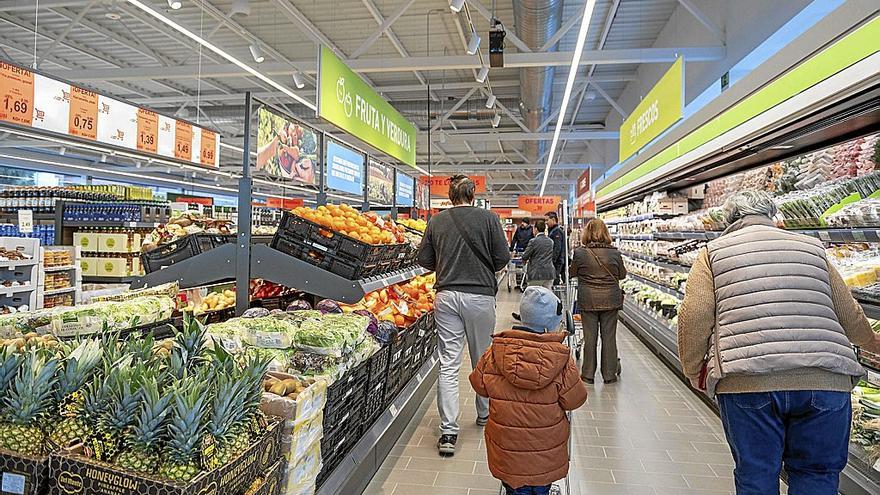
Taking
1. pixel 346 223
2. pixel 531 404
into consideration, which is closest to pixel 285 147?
pixel 346 223

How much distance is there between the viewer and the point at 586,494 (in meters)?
3.25

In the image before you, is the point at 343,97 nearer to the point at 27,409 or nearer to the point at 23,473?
the point at 27,409

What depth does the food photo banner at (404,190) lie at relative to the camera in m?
7.73

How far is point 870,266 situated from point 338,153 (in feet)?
13.8

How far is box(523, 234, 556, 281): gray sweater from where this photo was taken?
9336mm

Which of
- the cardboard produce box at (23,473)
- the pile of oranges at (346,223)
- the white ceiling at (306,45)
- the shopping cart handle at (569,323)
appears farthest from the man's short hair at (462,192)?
the white ceiling at (306,45)

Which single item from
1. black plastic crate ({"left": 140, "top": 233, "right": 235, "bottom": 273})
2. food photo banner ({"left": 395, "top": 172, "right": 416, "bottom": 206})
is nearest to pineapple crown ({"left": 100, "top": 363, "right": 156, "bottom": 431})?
black plastic crate ({"left": 140, "top": 233, "right": 235, "bottom": 273})

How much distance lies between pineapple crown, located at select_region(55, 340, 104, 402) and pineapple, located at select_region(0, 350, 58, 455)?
39mm

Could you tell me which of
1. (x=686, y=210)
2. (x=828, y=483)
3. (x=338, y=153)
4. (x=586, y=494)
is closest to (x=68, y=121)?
Result: (x=338, y=153)

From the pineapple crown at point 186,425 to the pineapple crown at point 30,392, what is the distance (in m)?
0.43

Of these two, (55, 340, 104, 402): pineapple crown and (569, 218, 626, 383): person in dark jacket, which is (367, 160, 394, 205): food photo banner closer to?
(569, 218, 626, 383): person in dark jacket

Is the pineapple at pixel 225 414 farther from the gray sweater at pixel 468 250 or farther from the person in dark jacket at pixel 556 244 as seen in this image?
the person in dark jacket at pixel 556 244

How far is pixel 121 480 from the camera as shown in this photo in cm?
148

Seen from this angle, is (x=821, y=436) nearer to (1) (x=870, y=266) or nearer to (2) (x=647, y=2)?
(1) (x=870, y=266)
